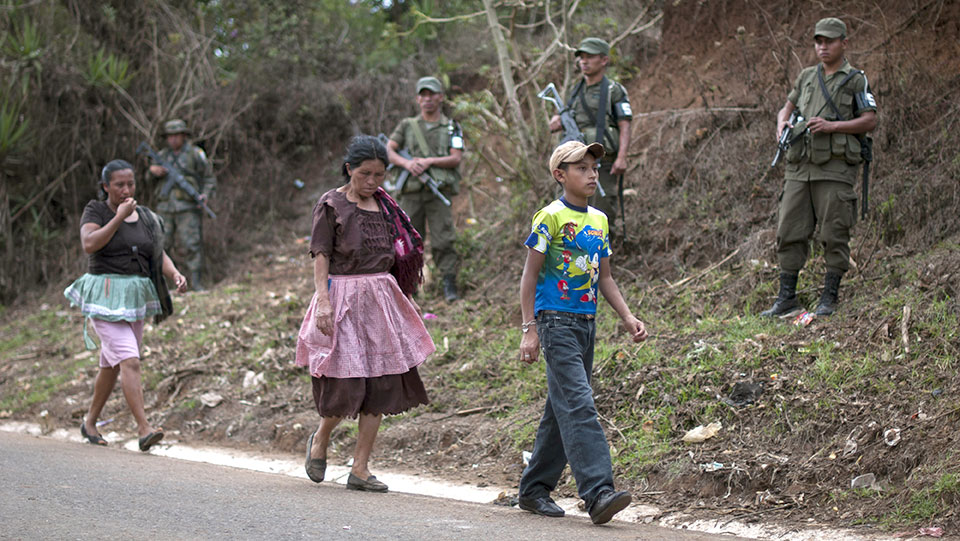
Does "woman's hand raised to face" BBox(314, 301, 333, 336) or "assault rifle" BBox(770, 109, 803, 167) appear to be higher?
"assault rifle" BBox(770, 109, 803, 167)

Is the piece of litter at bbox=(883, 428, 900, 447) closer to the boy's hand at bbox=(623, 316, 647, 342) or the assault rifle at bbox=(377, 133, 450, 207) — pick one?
the boy's hand at bbox=(623, 316, 647, 342)

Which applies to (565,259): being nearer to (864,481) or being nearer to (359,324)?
(359,324)

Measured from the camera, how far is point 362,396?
217 inches

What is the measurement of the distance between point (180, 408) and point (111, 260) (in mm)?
1906

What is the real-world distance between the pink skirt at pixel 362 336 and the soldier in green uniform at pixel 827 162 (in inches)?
116

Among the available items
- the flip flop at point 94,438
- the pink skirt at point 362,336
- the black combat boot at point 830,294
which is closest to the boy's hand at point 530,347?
the pink skirt at point 362,336

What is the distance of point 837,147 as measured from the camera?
6.77 meters

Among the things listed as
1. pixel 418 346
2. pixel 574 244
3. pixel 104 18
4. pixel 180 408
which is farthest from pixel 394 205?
pixel 104 18

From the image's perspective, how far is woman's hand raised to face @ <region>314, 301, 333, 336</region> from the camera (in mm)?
5387

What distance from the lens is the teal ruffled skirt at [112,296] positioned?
705cm

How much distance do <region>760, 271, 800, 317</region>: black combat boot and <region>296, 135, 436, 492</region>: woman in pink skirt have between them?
280cm

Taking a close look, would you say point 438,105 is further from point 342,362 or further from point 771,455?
point 771,455

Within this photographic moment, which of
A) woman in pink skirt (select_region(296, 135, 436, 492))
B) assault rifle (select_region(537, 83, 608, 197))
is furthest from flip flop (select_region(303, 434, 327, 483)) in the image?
assault rifle (select_region(537, 83, 608, 197))

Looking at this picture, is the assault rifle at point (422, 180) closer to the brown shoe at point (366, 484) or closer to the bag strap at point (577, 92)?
the bag strap at point (577, 92)
